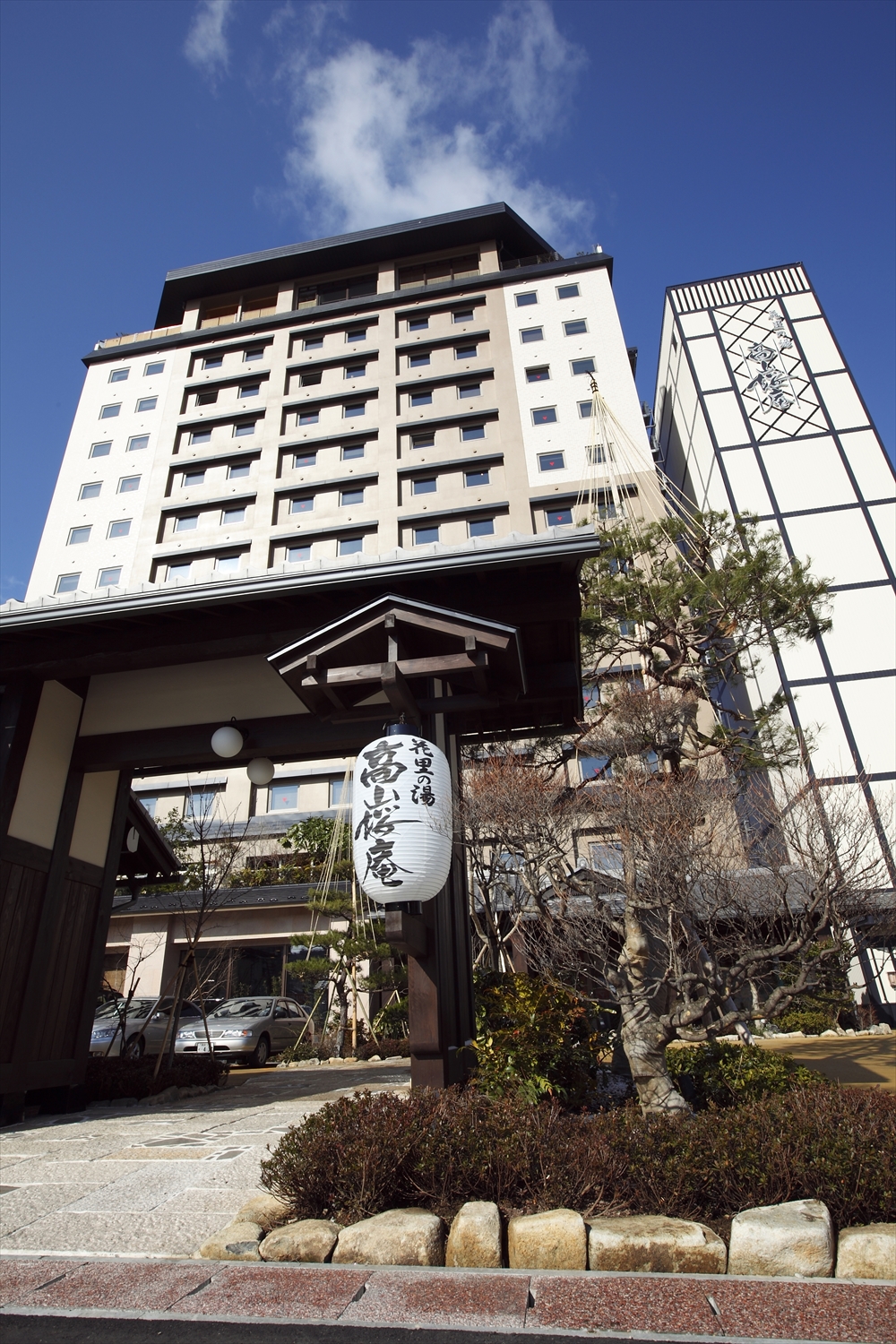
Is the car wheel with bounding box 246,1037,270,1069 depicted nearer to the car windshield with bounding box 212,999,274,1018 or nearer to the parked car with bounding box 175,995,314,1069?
the parked car with bounding box 175,995,314,1069

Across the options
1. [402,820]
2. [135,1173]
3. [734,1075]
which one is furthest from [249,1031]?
[402,820]

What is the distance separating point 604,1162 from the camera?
14.2ft

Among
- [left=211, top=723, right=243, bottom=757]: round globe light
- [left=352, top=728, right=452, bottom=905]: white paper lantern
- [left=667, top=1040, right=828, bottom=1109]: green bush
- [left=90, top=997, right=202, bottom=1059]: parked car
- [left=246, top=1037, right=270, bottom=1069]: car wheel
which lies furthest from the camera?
[left=246, top=1037, right=270, bottom=1069]: car wheel

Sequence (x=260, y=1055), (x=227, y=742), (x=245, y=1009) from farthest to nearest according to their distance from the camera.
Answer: (x=245, y=1009)
(x=260, y=1055)
(x=227, y=742)

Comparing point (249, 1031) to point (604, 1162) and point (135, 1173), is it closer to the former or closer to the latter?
point (135, 1173)

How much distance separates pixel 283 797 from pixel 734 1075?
24826 millimetres

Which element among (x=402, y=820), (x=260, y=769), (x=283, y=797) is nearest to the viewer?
(x=402, y=820)

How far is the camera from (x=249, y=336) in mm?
39469

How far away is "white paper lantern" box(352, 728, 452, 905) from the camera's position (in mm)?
6055

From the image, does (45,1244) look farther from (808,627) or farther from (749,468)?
(749,468)

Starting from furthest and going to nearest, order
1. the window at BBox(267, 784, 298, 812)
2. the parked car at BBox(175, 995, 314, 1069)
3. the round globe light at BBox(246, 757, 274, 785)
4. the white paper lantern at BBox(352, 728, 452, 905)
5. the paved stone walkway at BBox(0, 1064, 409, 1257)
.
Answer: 1. the window at BBox(267, 784, 298, 812)
2. the parked car at BBox(175, 995, 314, 1069)
3. the round globe light at BBox(246, 757, 274, 785)
4. the white paper lantern at BBox(352, 728, 452, 905)
5. the paved stone walkway at BBox(0, 1064, 409, 1257)

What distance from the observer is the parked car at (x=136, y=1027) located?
1494cm

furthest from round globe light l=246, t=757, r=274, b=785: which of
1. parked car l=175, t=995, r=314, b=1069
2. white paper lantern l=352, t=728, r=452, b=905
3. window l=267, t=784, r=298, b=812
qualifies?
window l=267, t=784, r=298, b=812

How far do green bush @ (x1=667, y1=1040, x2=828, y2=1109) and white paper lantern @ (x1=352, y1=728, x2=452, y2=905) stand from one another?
3057 mm
